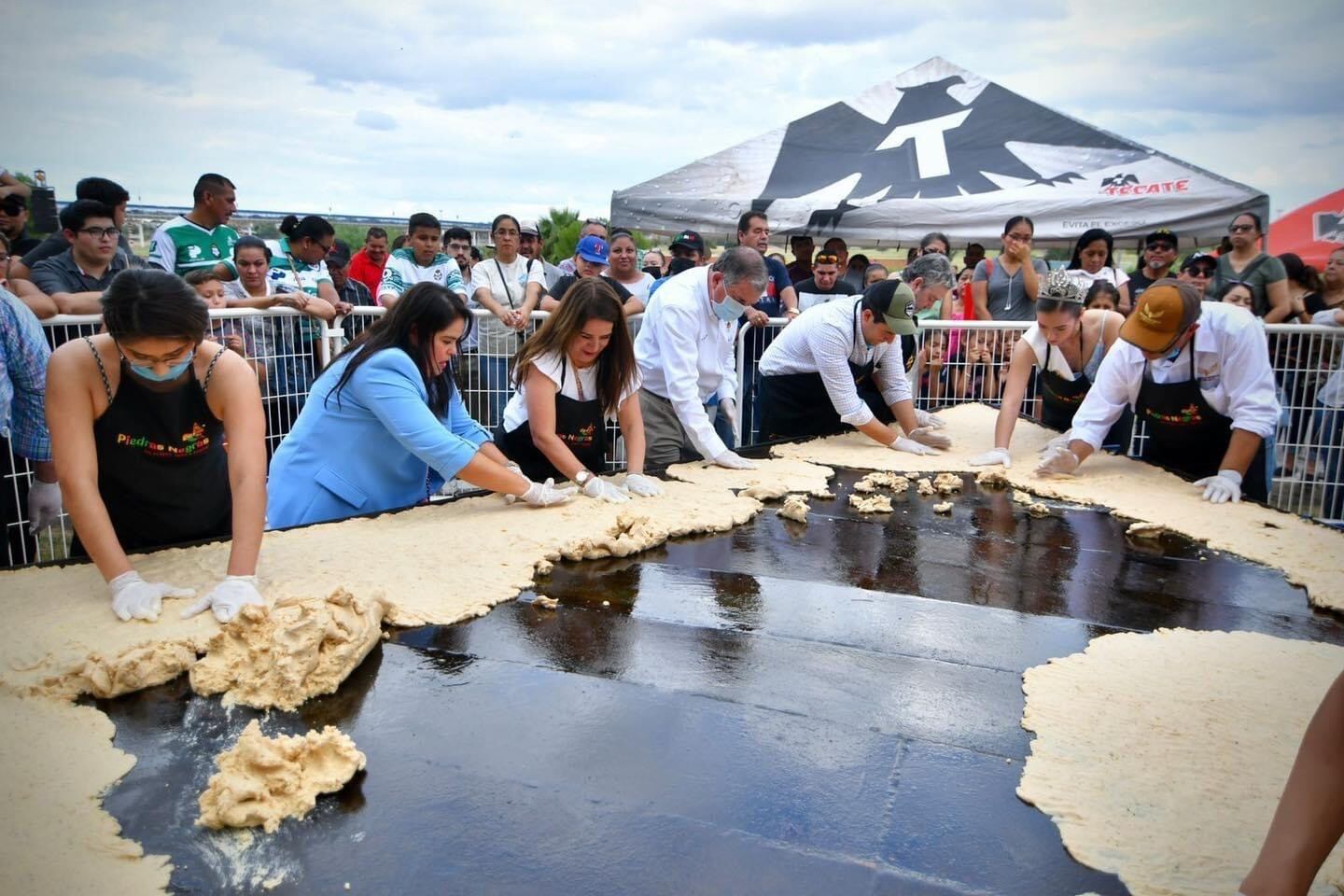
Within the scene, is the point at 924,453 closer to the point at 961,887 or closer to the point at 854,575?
the point at 854,575

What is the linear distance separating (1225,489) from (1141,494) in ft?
1.00

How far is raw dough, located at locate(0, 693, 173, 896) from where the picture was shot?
4.37ft

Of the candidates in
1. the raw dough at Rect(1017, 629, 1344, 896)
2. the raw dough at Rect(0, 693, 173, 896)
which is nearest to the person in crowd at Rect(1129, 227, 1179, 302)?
the raw dough at Rect(1017, 629, 1344, 896)

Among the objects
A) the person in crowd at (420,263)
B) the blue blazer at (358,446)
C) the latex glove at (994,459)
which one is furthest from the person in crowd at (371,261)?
the latex glove at (994,459)

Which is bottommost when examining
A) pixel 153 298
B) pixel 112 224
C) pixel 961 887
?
pixel 961 887

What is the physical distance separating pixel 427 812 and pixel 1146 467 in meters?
3.76

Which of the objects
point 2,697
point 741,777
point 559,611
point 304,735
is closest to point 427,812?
point 304,735

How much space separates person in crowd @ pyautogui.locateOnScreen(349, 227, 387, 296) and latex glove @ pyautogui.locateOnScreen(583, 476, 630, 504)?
3969 mm

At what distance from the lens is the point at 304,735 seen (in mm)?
1708

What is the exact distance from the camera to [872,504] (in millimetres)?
3434

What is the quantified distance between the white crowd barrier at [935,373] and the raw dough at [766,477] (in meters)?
0.90

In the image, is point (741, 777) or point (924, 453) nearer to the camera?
point (741, 777)

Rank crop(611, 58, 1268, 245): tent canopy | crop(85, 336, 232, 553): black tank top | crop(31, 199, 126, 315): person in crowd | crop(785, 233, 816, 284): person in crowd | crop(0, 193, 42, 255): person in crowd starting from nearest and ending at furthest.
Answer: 1. crop(85, 336, 232, 553): black tank top
2. crop(31, 199, 126, 315): person in crowd
3. crop(0, 193, 42, 255): person in crowd
4. crop(785, 233, 816, 284): person in crowd
5. crop(611, 58, 1268, 245): tent canopy

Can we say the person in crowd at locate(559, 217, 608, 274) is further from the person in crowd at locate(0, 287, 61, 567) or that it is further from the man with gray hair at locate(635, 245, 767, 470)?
the person in crowd at locate(0, 287, 61, 567)
